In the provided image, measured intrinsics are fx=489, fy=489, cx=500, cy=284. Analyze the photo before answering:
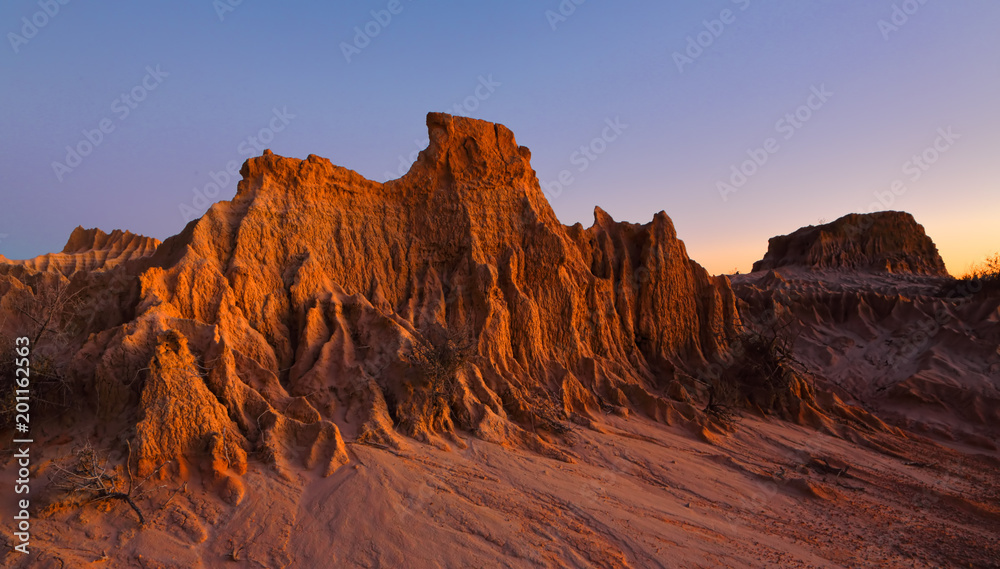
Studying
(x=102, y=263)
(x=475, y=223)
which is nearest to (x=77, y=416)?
(x=475, y=223)

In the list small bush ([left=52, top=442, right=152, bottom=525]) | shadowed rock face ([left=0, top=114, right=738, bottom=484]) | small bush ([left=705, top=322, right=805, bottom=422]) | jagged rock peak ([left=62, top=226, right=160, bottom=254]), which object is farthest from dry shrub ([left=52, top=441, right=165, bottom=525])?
jagged rock peak ([left=62, top=226, right=160, bottom=254])

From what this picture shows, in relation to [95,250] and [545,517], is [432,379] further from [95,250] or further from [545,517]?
[95,250]

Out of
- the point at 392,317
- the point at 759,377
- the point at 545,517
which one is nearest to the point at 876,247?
the point at 759,377

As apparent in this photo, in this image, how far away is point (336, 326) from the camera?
34.1 feet

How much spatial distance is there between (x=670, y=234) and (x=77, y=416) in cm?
1606

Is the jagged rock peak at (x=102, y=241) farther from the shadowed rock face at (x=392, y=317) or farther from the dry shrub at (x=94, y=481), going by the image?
the dry shrub at (x=94, y=481)

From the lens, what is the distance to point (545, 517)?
6793 millimetres

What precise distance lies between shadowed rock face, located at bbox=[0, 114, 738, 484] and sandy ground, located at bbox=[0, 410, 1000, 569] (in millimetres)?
651

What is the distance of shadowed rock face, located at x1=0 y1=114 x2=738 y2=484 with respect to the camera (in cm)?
746

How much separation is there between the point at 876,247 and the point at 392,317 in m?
35.0

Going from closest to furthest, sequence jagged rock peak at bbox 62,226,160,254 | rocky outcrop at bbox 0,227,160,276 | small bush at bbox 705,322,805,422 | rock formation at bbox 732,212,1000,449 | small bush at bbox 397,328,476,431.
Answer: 1. small bush at bbox 397,328,476,431
2. small bush at bbox 705,322,805,422
3. rock formation at bbox 732,212,1000,449
4. rocky outcrop at bbox 0,227,160,276
5. jagged rock peak at bbox 62,226,160,254

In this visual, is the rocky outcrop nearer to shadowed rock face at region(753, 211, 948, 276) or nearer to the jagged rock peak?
the jagged rock peak

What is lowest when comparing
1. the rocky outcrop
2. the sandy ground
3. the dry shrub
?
the sandy ground

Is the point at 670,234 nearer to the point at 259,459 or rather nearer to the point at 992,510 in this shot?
the point at 992,510
